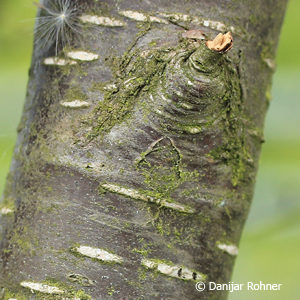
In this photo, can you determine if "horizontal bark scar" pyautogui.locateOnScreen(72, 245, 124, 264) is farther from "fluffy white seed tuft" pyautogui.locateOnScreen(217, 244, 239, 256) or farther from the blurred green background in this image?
the blurred green background

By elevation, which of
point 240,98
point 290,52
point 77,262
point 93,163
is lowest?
point 77,262

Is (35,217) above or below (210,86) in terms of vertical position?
below

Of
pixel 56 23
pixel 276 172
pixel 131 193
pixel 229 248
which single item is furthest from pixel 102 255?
pixel 276 172

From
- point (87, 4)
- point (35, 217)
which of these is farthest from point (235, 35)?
point (35, 217)

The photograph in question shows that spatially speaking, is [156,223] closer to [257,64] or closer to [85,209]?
[85,209]

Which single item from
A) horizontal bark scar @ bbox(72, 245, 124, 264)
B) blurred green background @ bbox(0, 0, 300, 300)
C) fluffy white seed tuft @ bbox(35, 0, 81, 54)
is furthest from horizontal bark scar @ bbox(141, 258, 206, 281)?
blurred green background @ bbox(0, 0, 300, 300)

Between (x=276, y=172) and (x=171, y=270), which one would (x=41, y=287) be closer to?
(x=171, y=270)

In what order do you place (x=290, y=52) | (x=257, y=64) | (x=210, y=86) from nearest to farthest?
(x=210, y=86) < (x=257, y=64) < (x=290, y=52)

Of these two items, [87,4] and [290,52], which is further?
[290,52]
